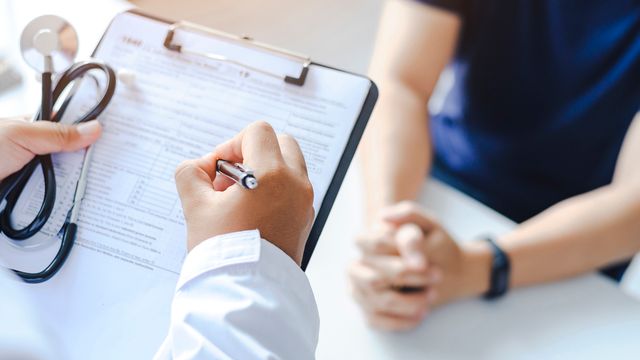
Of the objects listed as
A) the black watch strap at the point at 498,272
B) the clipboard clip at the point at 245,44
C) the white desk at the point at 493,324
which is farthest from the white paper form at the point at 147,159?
the black watch strap at the point at 498,272

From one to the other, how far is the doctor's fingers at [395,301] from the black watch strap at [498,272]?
0.22 feet

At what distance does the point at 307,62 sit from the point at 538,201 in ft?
1.66

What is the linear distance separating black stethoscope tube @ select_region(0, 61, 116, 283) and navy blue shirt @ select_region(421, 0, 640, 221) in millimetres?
487

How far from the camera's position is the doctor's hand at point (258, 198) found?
0.42 m

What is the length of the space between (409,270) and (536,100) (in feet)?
1.16

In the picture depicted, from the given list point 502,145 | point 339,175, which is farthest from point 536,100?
point 339,175

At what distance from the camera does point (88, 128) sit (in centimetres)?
51

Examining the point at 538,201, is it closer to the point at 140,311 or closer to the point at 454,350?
the point at 454,350

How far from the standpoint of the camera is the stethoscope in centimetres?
48

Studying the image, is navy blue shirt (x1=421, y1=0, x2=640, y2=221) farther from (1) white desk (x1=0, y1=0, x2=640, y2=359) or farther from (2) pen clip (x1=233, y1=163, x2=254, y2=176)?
(2) pen clip (x1=233, y1=163, x2=254, y2=176)

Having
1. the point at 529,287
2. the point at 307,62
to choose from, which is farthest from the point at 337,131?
the point at 529,287

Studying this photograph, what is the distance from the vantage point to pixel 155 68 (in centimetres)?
55

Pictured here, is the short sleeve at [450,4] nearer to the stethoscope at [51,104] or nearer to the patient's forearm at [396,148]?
the patient's forearm at [396,148]

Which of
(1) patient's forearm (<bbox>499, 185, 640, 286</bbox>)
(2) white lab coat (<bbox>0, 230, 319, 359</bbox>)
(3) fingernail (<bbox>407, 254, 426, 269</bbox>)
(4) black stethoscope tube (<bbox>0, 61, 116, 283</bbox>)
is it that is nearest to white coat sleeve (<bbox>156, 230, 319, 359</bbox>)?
(2) white lab coat (<bbox>0, 230, 319, 359</bbox>)
